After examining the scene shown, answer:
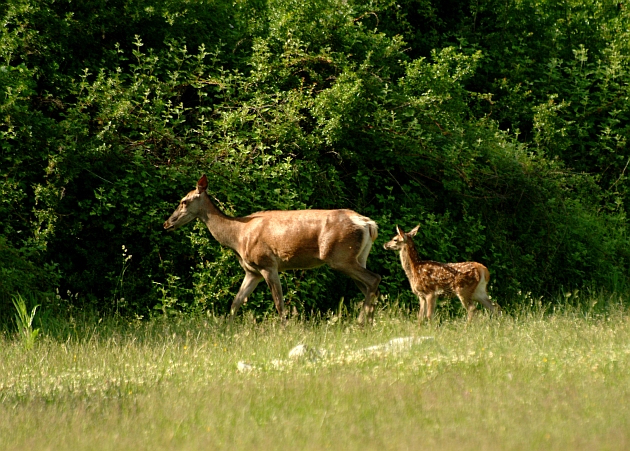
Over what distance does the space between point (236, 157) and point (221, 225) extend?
1.21 meters

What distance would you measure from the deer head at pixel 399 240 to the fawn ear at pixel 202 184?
93.8 inches

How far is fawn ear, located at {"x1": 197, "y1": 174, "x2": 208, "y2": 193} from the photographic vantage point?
40.5 ft

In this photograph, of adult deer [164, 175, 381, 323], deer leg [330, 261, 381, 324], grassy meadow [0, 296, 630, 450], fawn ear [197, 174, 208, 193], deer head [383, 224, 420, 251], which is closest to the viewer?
grassy meadow [0, 296, 630, 450]

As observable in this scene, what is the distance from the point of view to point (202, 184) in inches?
488

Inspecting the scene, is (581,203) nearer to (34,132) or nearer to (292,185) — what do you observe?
(292,185)

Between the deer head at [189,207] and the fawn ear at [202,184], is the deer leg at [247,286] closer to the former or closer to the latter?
the deer head at [189,207]

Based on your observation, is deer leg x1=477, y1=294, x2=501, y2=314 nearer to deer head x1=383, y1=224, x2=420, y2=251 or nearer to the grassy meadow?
deer head x1=383, y1=224, x2=420, y2=251

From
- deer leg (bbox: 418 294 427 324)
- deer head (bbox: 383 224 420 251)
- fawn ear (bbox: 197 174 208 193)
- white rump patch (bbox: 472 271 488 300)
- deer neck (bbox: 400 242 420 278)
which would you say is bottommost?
deer leg (bbox: 418 294 427 324)

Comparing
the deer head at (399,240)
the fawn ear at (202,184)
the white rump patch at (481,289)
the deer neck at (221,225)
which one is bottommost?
the white rump patch at (481,289)

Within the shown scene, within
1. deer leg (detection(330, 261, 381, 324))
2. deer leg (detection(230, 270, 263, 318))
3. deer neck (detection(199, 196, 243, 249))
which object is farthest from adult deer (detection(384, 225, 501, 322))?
deer neck (detection(199, 196, 243, 249))

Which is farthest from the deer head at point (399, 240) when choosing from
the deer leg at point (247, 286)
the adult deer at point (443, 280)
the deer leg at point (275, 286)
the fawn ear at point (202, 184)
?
the fawn ear at point (202, 184)

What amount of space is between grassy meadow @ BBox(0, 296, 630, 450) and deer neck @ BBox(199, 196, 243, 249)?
1.58 metres

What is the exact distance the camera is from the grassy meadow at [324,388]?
252 inches

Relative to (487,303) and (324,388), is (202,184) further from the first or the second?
(324,388)
